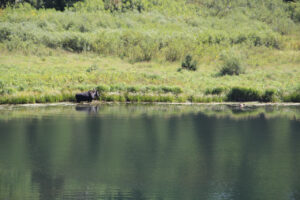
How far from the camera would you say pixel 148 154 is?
21234 mm

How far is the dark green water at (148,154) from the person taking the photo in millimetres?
16141

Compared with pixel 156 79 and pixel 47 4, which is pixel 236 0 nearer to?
pixel 47 4

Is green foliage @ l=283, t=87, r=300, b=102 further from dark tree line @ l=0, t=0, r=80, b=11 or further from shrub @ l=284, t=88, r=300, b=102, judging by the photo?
dark tree line @ l=0, t=0, r=80, b=11

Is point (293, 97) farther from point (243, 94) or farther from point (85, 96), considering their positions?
point (85, 96)

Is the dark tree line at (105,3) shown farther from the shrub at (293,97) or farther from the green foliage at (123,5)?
the shrub at (293,97)

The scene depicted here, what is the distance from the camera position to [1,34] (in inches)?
2090

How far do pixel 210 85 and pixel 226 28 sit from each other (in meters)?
29.3

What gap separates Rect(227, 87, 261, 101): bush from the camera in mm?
39094

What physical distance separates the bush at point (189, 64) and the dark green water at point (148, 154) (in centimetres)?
1383

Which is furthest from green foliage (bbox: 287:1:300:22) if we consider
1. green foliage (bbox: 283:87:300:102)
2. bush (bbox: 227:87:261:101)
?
bush (bbox: 227:87:261:101)

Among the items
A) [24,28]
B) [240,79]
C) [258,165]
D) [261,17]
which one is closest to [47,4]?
[24,28]

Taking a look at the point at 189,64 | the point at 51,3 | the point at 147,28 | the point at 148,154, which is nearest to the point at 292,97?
the point at 189,64

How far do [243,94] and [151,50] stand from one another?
51.5ft

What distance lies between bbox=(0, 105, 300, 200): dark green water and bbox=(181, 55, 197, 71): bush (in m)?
13.8
